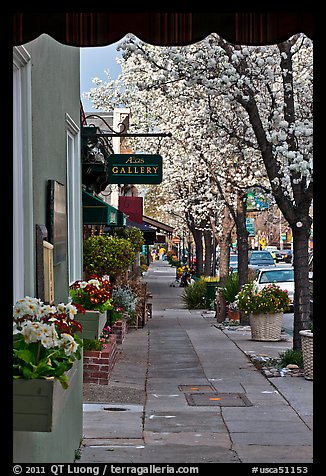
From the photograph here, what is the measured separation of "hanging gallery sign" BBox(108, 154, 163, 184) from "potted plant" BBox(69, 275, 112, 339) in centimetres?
726

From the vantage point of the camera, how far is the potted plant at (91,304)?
6.99 m

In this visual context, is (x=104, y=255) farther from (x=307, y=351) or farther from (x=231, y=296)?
(x=231, y=296)

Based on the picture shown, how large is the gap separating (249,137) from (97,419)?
10780 mm

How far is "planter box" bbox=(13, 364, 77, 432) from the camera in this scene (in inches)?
151

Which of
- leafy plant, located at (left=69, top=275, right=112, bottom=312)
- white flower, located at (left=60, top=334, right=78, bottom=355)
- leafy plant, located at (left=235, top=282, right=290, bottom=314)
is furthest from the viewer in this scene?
leafy plant, located at (left=235, top=282, right=290, bottom=314)

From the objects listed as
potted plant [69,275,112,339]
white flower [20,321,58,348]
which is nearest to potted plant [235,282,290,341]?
potted plant [69,275,112,339]

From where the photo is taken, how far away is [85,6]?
369 centimetres

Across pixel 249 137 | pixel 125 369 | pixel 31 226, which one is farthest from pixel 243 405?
pixel 249 137

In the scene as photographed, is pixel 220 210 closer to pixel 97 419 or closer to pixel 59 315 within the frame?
pixel 97 419

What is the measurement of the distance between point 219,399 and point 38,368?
298 inches

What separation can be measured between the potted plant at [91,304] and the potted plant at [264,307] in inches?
Result: 393

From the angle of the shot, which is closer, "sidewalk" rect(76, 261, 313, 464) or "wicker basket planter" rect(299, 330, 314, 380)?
"sidewalk" rect(76, 261, 313, 464)

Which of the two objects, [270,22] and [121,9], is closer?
[121,9]

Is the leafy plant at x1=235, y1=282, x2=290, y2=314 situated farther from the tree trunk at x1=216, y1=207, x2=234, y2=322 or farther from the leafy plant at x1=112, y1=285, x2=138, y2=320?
the tree trunk at x1=216, y1=207, x2=234, y2=322
